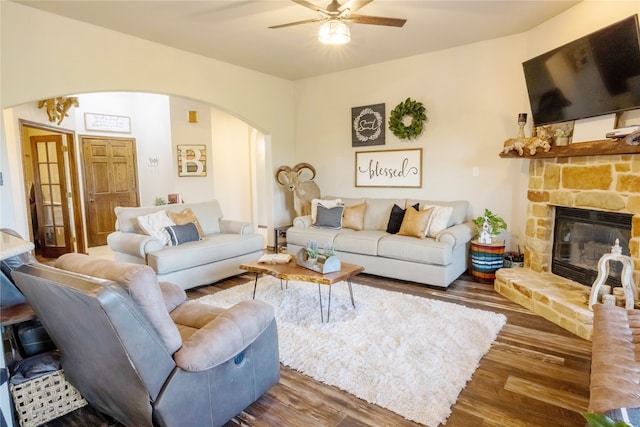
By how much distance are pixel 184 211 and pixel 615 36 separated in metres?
4.50

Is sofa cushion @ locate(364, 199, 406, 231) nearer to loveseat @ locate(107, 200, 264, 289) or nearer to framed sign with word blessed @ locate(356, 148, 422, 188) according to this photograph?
framed sign with word blessed @ locate(356, 148, 422, 188)

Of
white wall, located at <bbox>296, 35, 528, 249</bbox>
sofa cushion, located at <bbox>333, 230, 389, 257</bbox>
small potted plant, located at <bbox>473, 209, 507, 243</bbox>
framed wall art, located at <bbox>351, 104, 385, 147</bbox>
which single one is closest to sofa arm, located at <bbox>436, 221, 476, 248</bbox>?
small potted plant, located at <bbox>473, 209, 507, 243</bbox>

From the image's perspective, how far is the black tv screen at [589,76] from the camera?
2650 millimetres

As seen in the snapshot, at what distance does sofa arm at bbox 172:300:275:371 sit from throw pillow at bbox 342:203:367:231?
2954 mm

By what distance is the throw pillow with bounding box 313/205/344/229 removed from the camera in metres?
4.83

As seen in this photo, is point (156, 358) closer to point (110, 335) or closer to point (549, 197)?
point (110, 335)

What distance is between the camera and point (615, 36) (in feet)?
8.77

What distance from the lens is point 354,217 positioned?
482cm

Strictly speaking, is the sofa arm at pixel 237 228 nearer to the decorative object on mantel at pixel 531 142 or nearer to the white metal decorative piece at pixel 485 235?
the white metal decorative piece at pixel 485 235

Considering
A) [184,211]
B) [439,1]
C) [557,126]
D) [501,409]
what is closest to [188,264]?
[184,211]

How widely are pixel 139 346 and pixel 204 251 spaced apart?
101 inches

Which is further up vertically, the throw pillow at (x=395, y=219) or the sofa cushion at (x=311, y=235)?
the throw pillow at (x=395, y=219)

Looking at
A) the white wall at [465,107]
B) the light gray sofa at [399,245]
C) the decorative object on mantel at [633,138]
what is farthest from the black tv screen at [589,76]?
the light gray sofa at [399,245]

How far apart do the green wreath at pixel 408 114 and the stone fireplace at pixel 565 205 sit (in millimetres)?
1485
